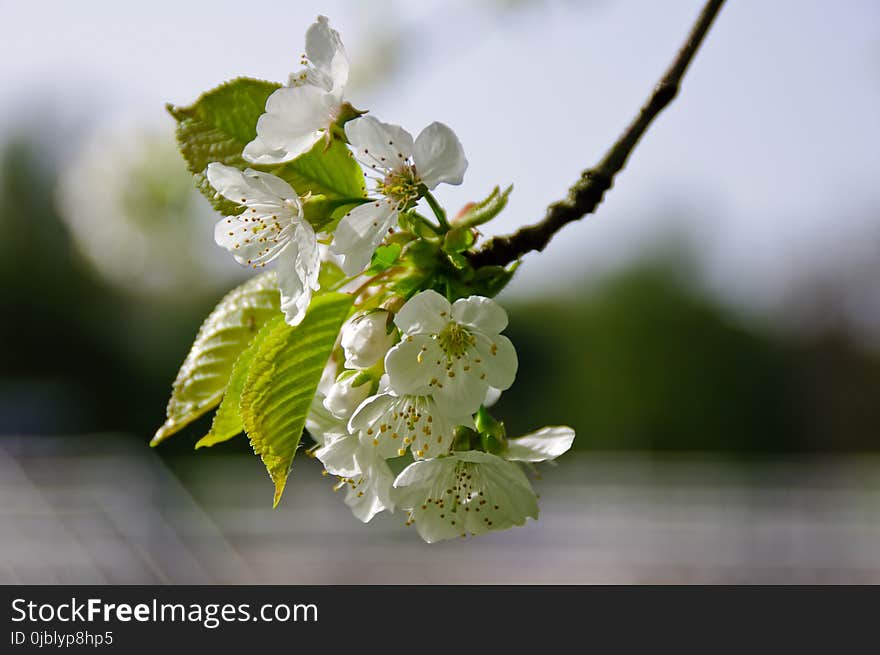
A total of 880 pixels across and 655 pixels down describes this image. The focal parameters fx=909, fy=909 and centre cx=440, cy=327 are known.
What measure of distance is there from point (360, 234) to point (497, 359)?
123mm

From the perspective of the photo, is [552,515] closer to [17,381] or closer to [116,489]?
[116,489]

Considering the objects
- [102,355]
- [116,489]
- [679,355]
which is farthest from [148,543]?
[679,355]

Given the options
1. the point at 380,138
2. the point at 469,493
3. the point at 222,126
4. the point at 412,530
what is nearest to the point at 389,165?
the point at 380,138

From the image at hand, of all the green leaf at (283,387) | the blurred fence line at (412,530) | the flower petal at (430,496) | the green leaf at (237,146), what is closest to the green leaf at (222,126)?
the green leaf at (237,146)

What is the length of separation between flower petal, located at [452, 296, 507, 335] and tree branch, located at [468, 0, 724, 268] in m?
0.04

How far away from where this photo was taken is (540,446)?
692mm

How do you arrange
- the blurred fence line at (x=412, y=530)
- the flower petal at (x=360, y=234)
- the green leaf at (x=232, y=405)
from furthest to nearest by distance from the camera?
the blurred fence line at (x=412, y=530)
the green leaf at (x=232, y=405)
the flower petal at (x=360, y=234)

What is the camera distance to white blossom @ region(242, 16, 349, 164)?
56 centimetres

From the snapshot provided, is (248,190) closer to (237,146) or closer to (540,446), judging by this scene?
(237,146)

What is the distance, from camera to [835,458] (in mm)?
12320

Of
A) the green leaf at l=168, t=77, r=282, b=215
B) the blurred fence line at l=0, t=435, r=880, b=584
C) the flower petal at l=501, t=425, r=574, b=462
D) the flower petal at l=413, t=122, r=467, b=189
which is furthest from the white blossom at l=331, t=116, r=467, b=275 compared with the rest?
the blurred fence line at l=0, t=435, r=880, b=584

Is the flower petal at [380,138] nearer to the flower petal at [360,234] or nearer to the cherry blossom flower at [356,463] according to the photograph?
the flower petal at [360,234]

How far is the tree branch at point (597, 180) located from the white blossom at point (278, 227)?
0.11m

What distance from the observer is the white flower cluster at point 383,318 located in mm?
540
